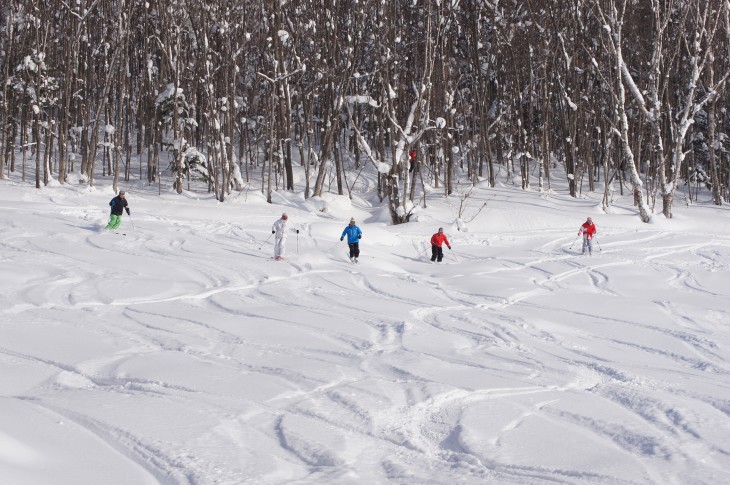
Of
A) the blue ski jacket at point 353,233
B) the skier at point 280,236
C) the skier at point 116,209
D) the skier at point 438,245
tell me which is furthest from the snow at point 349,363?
the blue ski jacket at point 353,233

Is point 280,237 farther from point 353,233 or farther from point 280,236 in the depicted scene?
point 353,233

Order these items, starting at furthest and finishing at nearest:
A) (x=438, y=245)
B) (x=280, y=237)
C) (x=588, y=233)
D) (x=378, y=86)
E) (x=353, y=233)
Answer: (x=378, y=86) → (x=588, y=233) → (x=438, y=245) → (x=353, y=233) → (x=280, y=237)

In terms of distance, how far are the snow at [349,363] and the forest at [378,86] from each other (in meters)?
9.43

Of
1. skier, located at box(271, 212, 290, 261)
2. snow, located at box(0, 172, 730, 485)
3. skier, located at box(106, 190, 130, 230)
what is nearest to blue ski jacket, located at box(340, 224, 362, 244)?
snow, located at box(0, 172, 730, 485)

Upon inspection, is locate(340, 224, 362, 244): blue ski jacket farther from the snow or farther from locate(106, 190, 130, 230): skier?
locate(106, 190, 130, 230): skier

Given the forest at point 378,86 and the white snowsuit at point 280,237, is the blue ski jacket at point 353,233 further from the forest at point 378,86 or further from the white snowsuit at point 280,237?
the forest at point 378,86

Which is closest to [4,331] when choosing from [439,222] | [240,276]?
[240,276]

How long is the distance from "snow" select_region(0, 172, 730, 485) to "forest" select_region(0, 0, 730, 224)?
9.43m

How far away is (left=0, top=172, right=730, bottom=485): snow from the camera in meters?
6.05

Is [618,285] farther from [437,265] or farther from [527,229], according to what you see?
[527,229]

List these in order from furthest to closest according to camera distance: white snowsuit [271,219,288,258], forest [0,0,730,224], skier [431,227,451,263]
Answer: forest [0,0,730,224], skier [431,227,451,263], white snowsuit [271,219,288,258]

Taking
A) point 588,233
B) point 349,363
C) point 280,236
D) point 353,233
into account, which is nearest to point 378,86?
point 588,233

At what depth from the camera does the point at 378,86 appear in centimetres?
3819

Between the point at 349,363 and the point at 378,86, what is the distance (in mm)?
30186
